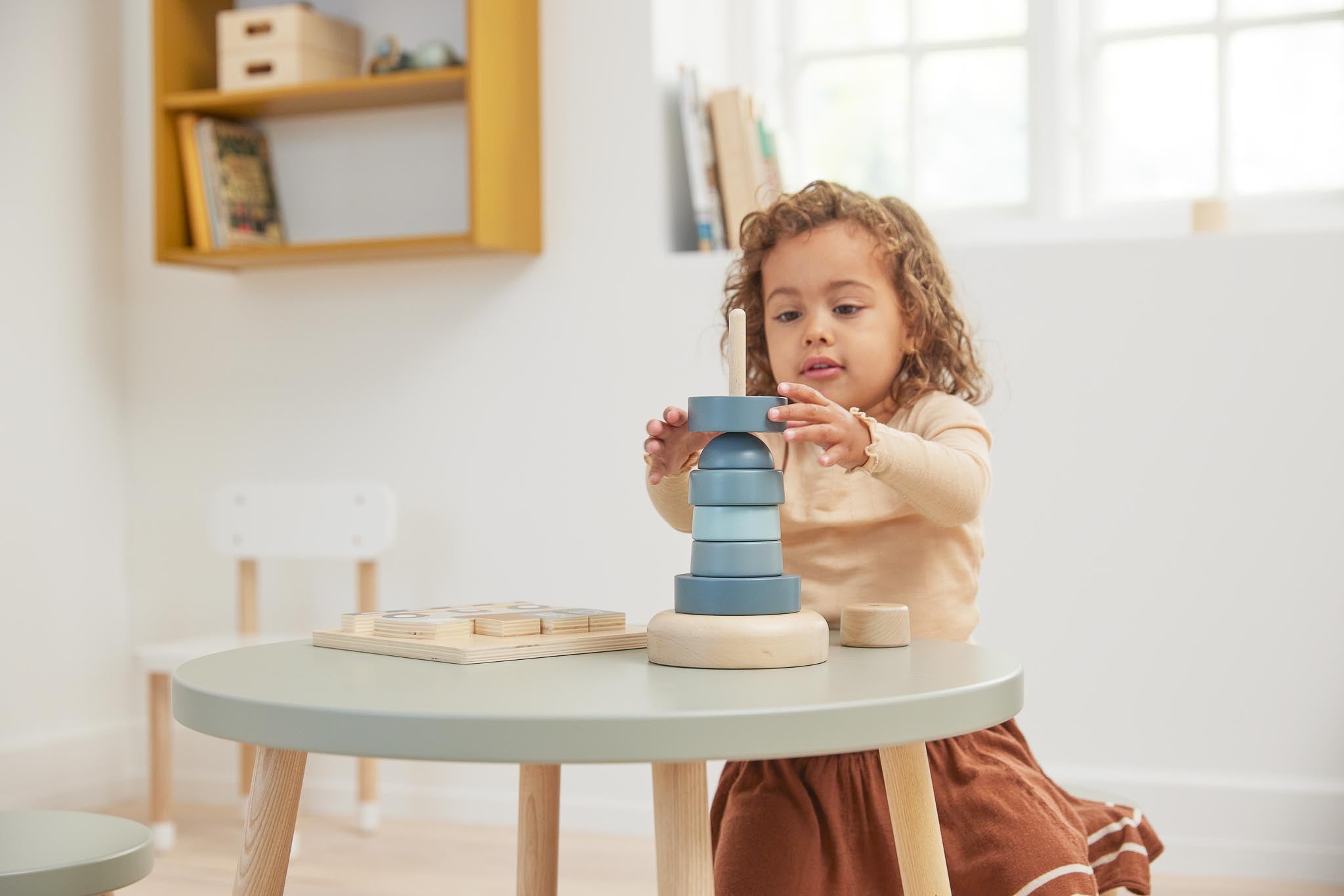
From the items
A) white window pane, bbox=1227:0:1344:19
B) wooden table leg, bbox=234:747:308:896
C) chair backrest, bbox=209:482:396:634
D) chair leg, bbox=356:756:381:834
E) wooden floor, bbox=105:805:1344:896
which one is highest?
white window pane, bbox=1227:0:1344:19

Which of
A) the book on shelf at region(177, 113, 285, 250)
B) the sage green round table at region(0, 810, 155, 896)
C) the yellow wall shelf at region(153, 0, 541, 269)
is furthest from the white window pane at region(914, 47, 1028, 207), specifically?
the sage green round table at region(0, 810, 155, 896)

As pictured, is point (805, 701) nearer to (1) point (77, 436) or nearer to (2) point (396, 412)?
(2) point (396, 412)

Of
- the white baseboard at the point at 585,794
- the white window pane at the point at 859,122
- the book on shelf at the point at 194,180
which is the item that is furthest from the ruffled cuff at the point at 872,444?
the book on shelf at the point at 194,180

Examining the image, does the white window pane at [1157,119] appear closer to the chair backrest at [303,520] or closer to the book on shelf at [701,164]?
the book on shelf at [701,164]

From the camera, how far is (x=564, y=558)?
2680 mm

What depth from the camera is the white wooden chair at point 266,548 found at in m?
2.54

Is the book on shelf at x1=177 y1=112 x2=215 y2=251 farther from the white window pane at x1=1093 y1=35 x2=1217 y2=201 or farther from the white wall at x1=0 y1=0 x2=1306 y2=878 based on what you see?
the white window pane at x1=1093 y1=35 x2=1217 y2=201

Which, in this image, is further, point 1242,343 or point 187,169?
point 187,169

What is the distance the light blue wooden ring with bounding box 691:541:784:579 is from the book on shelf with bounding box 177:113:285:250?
1947 mm

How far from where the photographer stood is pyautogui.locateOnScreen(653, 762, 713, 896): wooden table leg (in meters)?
0.97

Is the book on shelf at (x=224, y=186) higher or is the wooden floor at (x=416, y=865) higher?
the book on shelf at (x=224, y=186)

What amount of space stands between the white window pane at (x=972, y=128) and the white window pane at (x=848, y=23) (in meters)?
0.10

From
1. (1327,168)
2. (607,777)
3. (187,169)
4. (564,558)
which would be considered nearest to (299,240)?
(187,169)

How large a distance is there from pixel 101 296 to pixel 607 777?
1484mm
